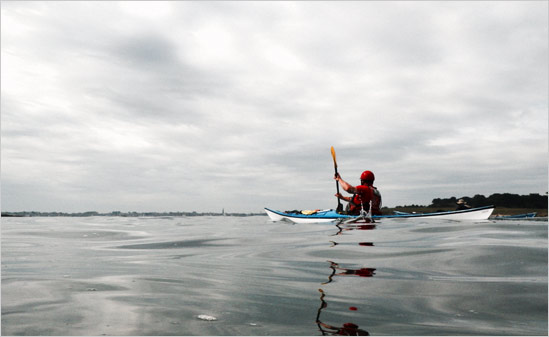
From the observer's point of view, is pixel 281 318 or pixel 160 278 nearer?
pixel 281 318

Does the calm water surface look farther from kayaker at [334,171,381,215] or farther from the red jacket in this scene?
kayaker at [334,171,381,215]

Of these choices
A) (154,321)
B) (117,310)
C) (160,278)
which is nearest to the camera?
(154,321)

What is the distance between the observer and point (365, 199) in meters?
16.2

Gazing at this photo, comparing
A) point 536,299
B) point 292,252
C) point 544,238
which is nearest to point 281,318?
point 536,299

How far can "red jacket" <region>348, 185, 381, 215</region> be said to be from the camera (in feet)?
51.7

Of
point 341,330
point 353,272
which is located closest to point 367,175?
point 353,272

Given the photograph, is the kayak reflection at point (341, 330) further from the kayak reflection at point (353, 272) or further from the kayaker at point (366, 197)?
Answer: the kayaker at point (366, 197)

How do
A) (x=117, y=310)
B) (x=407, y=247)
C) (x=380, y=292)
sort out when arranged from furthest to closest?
(x=407, y=247), (x=380, y=292), (x=117, y=310)

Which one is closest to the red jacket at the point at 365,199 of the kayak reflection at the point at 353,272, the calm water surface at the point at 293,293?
the calm water surface at the point at 293,293

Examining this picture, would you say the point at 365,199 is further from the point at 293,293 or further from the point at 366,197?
the point at 293,293

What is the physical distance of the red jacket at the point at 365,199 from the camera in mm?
15763

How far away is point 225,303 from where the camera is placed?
14.2 ft

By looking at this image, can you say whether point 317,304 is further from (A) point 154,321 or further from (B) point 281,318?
(A) point 154,321

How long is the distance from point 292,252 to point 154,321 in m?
5.57
